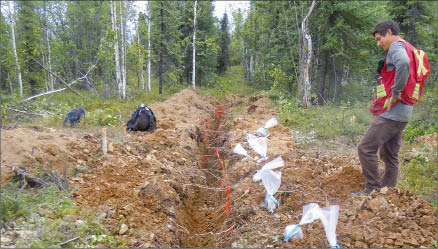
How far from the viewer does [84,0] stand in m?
21.5

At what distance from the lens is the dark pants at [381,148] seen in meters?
3.05

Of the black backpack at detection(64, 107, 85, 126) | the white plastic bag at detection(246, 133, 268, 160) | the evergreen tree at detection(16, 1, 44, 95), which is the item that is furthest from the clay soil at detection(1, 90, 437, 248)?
the evergreen tree at detection(16, 1, 44, 95)

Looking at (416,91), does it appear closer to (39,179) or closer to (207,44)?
(39,179)

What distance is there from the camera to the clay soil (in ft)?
9.17

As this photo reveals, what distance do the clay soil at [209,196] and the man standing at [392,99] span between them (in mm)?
352

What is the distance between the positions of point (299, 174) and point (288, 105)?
614 centimetres

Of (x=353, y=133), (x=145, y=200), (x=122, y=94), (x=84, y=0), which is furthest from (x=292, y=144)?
(x=84, y=0)

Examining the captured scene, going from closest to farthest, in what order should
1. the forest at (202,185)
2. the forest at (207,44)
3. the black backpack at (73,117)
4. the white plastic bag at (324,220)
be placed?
1. the white plastic bag at (324,220)
2. the forest at (202,185)
3. the black backpack at (73,117)
4. the forest at (207,44)

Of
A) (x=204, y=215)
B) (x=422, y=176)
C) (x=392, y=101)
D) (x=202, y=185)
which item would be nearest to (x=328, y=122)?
(x=422, y=176)

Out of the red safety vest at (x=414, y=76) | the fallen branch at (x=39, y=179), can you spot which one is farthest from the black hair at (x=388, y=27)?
the fallen branch at (x=39, y=179)

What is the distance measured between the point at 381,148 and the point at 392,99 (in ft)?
2.04

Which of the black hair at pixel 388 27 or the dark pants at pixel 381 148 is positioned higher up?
the black hair at pixel 388 27

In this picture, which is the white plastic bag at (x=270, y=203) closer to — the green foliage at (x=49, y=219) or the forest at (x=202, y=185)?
the forest at (x=202, y=185)

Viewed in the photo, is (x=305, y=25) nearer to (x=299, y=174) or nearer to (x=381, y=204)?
(x=299, y=174)
